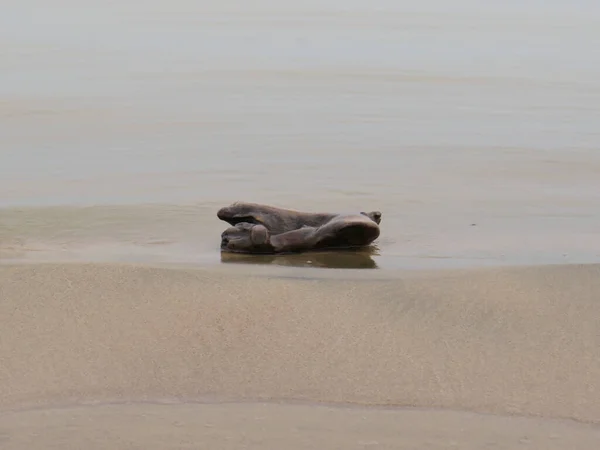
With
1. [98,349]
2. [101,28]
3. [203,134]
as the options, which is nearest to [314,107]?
[203,134]

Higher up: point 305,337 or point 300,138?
point 300,138

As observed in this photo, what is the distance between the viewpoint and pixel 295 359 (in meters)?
3.52

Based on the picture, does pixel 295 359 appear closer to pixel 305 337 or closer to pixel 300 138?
pixel 305 337

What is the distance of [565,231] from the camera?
17.8 feet

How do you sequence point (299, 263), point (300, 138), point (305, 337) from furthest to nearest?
point (300, 138), point (299, 263), point (305, 337)

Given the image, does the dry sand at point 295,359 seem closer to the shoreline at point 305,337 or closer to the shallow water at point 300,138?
the shoreline at point 305,337

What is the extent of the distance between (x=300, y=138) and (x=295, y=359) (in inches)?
180

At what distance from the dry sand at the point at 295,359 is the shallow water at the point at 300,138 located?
0.57 meters

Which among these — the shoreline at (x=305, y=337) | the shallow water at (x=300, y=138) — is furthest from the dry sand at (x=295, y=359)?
the shallow water at (x=300, y=138)

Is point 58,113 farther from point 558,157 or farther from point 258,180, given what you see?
point 558,157

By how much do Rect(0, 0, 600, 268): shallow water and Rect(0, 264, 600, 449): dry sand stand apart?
0.57 meters

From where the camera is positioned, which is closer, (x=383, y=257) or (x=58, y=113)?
(x=383, y=257)

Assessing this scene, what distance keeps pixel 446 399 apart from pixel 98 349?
1132mm

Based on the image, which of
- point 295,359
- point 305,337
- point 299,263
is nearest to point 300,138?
point 299,263
